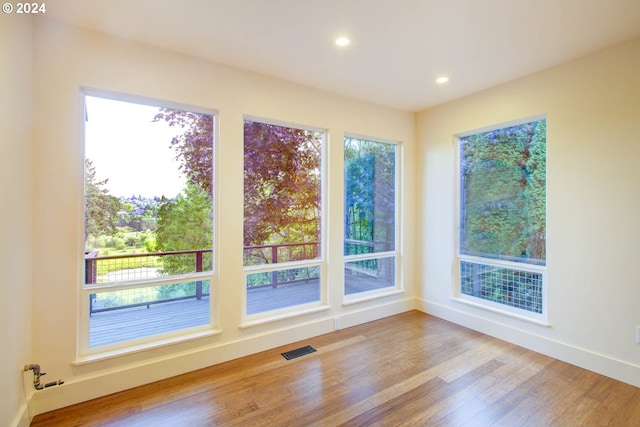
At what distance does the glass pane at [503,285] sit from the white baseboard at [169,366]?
1492mm

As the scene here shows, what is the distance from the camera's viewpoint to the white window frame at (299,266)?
301 cm

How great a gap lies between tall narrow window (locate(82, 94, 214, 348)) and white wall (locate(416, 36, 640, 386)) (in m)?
3.21

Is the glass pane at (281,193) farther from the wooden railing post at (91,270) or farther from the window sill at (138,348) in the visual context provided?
the wooden railing post at (91,270)

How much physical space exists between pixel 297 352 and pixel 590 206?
119 inches

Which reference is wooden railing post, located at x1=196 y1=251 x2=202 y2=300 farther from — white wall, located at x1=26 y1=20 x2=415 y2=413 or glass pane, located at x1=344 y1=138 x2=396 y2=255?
glass pane, located at x1=344 y1=138 x2=396 y2=255

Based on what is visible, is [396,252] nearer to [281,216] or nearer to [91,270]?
[281,216]

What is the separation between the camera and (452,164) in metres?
3.81

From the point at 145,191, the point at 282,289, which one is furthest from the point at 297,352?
the point at 145,191

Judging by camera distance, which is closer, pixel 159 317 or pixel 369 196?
pixel 159 317

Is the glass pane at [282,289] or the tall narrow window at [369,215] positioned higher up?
the tall narrow window at [369,215]

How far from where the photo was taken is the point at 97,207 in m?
2.39

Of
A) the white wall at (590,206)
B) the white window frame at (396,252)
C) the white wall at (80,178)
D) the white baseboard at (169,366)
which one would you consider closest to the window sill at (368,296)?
the white window frame at (396,252)

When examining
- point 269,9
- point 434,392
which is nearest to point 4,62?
point 269,9

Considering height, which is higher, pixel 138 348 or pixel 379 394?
pixel 138 348
